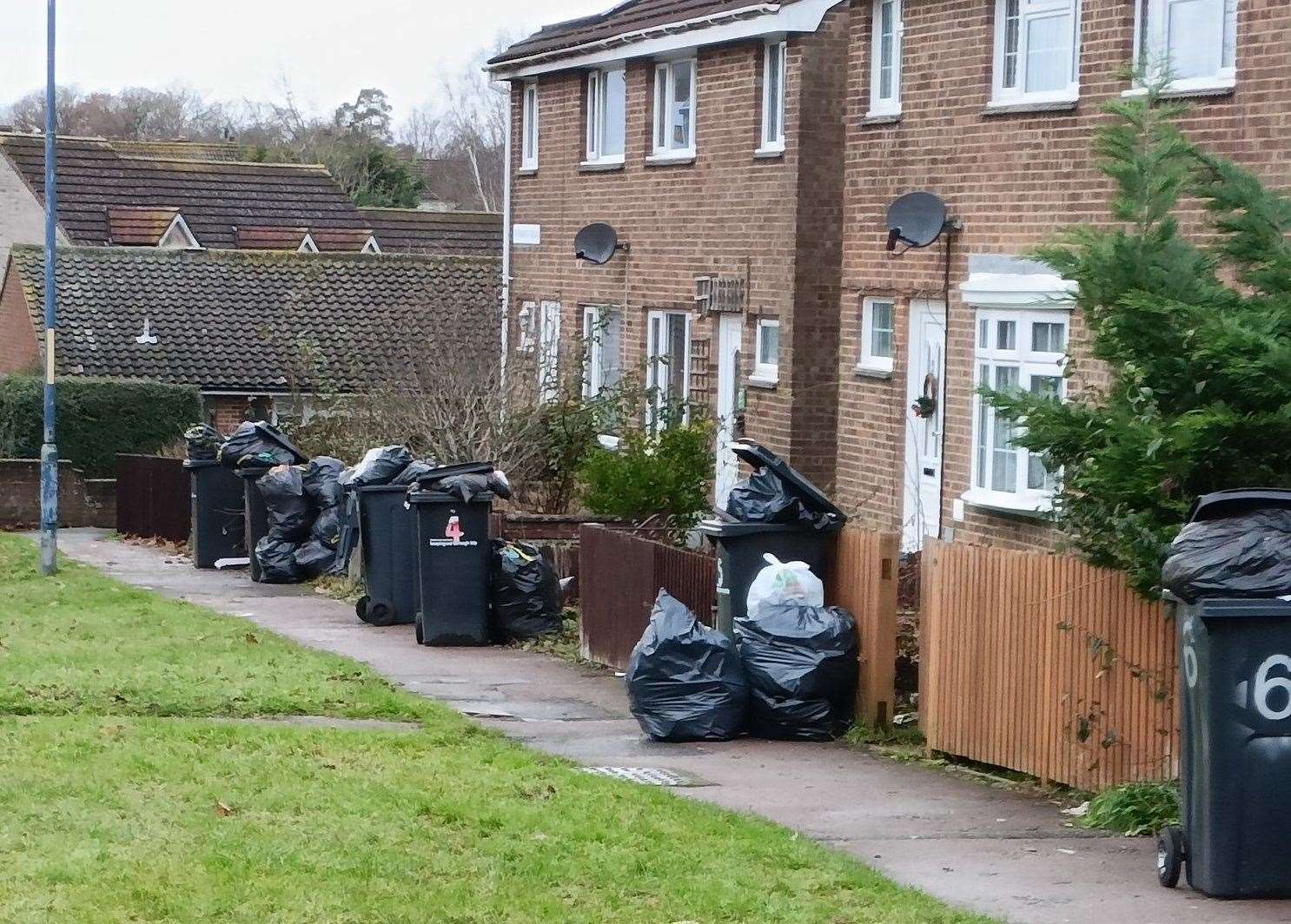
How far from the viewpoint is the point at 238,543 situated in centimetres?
2188

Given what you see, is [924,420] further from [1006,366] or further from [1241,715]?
[1241,715]

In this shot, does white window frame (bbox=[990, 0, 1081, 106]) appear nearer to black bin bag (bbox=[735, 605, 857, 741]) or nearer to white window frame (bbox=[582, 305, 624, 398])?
black bin bag (bbox=[735, 605, 857, 741])

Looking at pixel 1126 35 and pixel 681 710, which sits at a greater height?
pixel 1126 35

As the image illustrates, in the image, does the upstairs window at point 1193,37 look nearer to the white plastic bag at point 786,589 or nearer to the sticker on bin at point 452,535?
the white plastic bag at point 786,589

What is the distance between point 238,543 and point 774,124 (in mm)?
7296

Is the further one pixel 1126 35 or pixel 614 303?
pixel 614 303

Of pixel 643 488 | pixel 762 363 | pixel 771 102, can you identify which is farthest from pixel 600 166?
pixel 643 488

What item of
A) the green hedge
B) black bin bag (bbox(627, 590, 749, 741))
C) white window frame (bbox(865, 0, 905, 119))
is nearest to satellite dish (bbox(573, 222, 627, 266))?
white window frame (bbox(865, 0, 905, 119))

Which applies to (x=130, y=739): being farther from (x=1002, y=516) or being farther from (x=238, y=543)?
(x=238, y=543)

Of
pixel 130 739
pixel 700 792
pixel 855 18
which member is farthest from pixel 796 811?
pixel 855 18

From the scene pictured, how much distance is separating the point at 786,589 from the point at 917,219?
5.75m

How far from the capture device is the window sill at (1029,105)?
47.9ft

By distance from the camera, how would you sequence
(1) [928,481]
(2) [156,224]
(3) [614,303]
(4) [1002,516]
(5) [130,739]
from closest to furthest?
(5) [130,739]
(4) [1002,516]
(1) [928,481]
(3) [614,303]
(2) [156,224]

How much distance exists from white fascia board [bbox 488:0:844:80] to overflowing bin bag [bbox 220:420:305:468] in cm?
573
